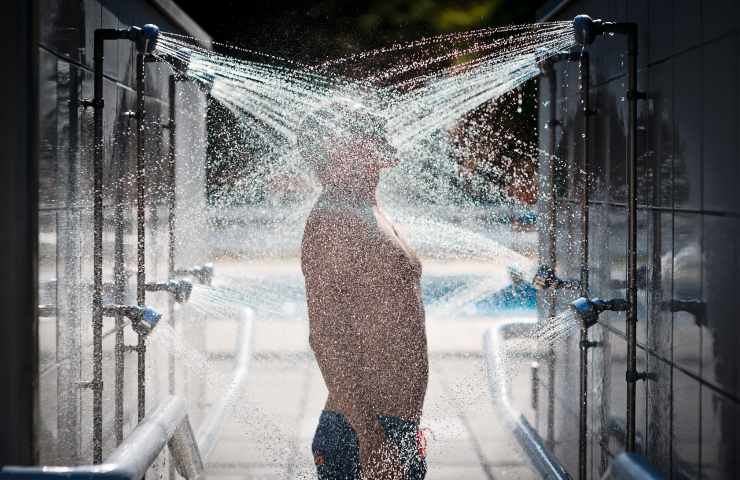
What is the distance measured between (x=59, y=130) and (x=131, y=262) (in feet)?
3.31

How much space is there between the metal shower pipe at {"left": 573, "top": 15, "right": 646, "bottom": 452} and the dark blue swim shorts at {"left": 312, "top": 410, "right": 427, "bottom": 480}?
1.94 feet

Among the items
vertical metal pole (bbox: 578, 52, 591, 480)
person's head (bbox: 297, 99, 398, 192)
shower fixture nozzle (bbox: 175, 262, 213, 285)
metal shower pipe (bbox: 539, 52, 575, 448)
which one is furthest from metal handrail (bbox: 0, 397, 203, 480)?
metal shower pipe (bbox: 539, 52, 575, 448)

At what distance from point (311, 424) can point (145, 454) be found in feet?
8.98

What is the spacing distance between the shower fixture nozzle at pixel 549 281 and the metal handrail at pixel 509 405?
61 centimetres

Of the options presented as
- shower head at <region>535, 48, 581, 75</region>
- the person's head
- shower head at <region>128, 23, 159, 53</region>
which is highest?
shower head at <region>535, 48, 581, 75</region>

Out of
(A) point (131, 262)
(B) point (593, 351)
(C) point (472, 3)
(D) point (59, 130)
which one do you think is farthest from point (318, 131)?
(C) point (472, 3)

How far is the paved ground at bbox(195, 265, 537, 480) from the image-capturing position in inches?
155

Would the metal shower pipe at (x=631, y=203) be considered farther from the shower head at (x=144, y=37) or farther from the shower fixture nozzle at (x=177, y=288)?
the shower fixture nozzle at (x=177, y=288)

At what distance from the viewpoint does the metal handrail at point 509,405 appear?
355cm

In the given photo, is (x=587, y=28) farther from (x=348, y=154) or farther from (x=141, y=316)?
(x=141, y=316)

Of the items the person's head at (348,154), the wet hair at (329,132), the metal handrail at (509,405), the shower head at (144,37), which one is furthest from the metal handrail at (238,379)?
the shower head at (144,37)

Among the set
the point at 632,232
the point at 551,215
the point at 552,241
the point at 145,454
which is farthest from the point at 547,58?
the point at 145,454

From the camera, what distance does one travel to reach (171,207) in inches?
148

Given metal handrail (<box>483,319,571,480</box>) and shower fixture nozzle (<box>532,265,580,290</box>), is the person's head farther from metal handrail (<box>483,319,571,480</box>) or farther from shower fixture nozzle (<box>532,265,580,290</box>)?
metal handrail (<box>483,319,571,480</box>)
